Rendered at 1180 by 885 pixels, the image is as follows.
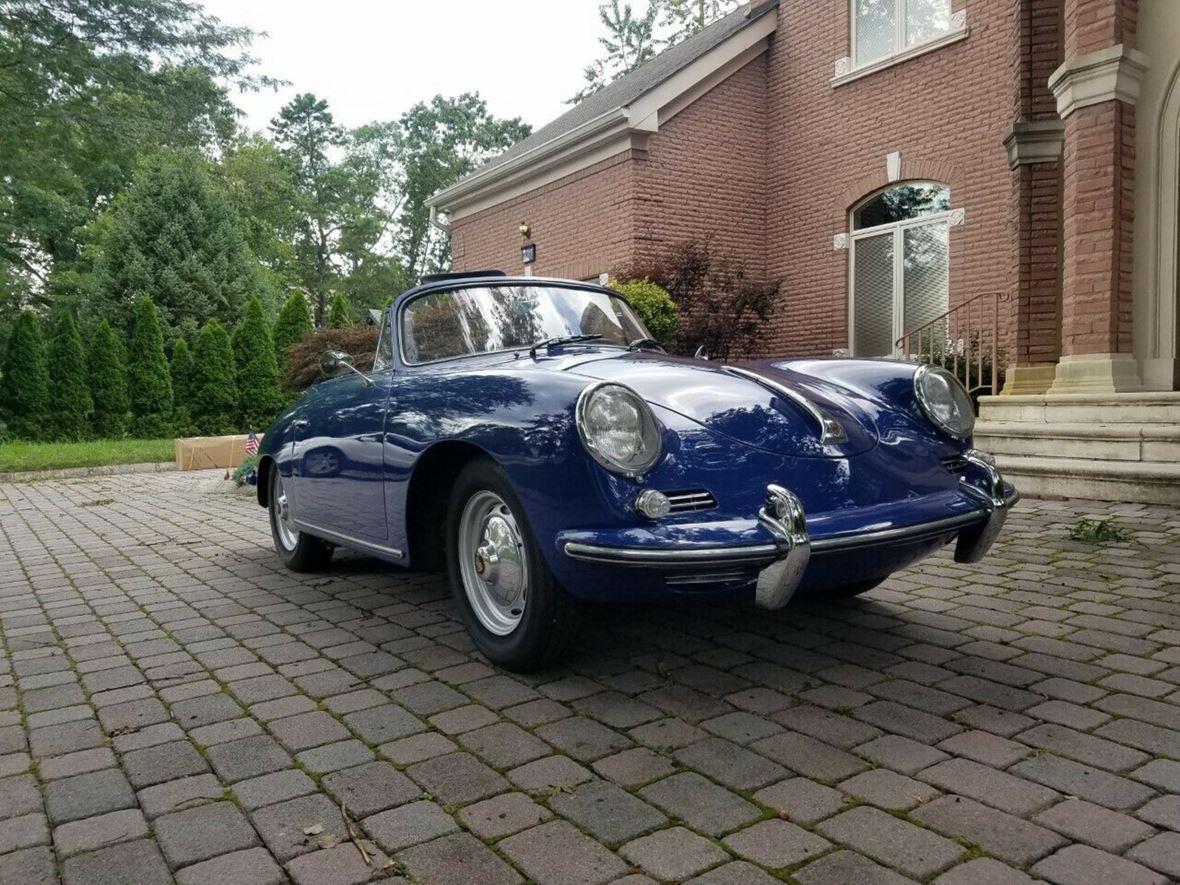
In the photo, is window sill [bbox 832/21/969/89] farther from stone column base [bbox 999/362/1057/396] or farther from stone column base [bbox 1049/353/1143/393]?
stone column base [bbox 1049/353/1143/393]

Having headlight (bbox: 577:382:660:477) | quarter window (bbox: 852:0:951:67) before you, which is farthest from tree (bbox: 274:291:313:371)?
headlight (bbox: 577:382:660:477)

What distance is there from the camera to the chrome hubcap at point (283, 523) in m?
5.09

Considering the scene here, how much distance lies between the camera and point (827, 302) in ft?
42.7

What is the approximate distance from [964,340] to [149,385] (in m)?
16.0

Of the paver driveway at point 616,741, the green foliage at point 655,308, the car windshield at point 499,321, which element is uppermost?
the green foliage at point 655,308

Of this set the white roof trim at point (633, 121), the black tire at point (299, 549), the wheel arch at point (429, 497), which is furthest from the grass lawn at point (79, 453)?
the wheel arch at point (429, 497)

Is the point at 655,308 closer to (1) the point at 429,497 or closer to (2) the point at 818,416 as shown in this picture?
(1) the point at 429,497

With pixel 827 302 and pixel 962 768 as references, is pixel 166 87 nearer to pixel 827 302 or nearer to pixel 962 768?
pixel 827 302

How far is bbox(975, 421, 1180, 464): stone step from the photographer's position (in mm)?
6473

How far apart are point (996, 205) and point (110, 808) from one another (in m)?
11.3

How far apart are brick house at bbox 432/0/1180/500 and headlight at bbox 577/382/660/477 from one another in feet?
17.2

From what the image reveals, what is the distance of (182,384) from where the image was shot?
19.3 m

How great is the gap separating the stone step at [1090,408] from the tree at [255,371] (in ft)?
52.0

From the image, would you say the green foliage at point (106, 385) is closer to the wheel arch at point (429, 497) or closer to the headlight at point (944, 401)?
the wheel arch at point (429, 497)
